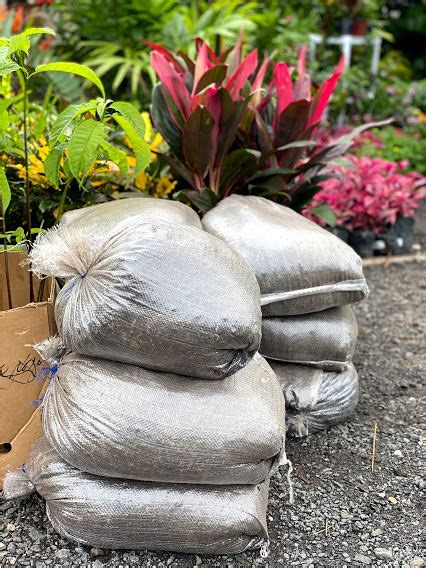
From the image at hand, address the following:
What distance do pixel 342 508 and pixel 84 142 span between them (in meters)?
1.38

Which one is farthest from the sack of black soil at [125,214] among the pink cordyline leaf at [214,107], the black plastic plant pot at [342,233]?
the black plastic plant pot at [342,233]

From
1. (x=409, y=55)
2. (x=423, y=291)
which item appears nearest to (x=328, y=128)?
(x=423, y=291)

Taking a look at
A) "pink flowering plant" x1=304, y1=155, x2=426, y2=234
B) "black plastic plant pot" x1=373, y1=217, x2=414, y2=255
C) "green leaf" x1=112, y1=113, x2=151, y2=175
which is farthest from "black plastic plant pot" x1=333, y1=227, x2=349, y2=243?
"green leaf" x1=112, y1=113, x2=151, y2=175

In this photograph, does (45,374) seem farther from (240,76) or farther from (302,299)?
(240,76)

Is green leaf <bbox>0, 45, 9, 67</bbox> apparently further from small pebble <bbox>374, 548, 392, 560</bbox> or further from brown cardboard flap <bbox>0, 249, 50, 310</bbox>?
small pebble <bbox>374, 548, 392, 560</bbox>

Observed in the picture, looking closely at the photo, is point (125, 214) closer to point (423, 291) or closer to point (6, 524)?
point (6, 524)

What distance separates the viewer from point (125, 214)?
2035mm

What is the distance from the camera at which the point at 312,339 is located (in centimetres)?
247

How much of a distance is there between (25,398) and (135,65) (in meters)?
4.41

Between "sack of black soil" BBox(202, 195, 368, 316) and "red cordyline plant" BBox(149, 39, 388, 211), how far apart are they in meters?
0.45

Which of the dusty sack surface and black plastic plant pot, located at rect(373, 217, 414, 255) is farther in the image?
black plastic plant pot, located at rect(373, 217, 414, 255)

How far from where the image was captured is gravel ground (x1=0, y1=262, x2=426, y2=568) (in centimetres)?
192

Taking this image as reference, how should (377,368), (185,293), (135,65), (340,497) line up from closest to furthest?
1. (185,293)
2. (340,497)
3. (377,368)
4. (135,65)

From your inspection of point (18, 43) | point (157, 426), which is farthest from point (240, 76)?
point (157, 426)
